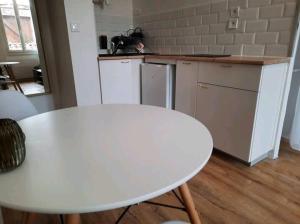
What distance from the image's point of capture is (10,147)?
0.51m

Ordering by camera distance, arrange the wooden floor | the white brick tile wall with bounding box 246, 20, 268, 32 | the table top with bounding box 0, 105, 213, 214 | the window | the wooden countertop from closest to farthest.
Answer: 1. the table top with bounding box 0, 105, 213, 214
2. the wooden floor
3. the wooden countertop
4. the white brick tile wall with bounding box 246, 20, 268, 32
5. the window

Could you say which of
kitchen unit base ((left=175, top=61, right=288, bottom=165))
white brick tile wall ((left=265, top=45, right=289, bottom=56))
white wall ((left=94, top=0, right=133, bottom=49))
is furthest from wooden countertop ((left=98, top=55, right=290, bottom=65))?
white wall ((left=94, top=0, right=133, bottom=49))

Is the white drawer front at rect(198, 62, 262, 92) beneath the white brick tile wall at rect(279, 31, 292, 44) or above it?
beneath

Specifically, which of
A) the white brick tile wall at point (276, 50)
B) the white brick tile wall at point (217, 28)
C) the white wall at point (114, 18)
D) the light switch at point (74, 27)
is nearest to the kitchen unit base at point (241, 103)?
the white brick tile wall at point (276, 50)

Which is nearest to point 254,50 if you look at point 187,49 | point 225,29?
point 225,29

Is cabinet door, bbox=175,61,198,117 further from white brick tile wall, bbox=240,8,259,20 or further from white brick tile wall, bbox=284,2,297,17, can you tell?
white brick tile wall, bbox=284,2,297,17

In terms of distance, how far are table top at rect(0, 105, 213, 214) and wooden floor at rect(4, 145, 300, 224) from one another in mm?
760

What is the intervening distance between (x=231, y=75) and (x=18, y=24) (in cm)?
245

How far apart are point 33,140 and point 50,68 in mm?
2406

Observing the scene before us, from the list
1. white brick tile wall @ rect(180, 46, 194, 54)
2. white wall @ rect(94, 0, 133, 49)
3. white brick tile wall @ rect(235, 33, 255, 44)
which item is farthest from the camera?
white wall @ rect(94, 0, 133, 49)

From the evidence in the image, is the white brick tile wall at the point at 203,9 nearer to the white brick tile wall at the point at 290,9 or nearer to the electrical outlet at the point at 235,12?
the electrical outlet at the point at 235,12

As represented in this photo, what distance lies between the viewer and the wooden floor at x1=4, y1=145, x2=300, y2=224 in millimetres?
1294

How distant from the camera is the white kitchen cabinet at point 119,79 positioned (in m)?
2.50

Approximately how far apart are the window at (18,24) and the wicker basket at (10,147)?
2.42 m
